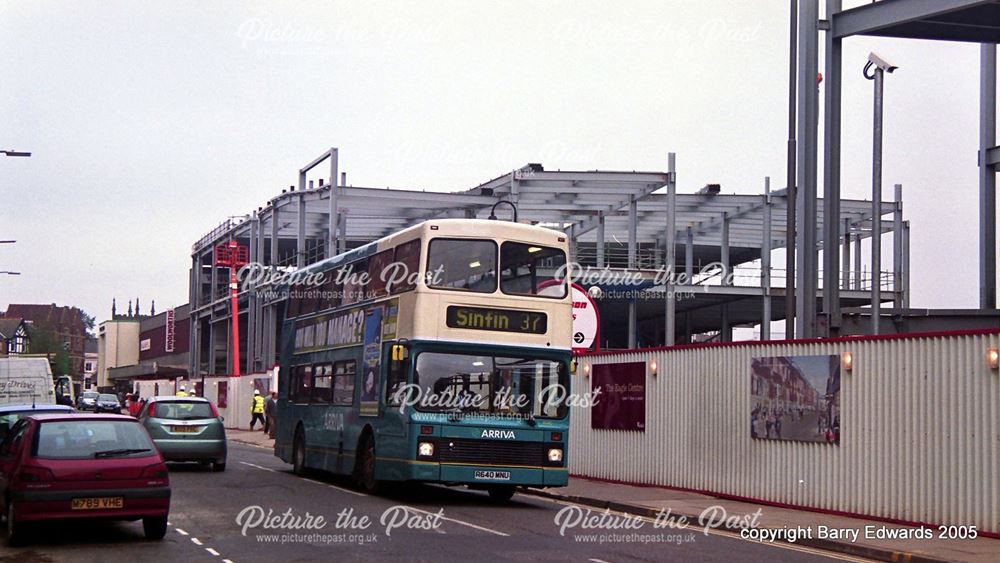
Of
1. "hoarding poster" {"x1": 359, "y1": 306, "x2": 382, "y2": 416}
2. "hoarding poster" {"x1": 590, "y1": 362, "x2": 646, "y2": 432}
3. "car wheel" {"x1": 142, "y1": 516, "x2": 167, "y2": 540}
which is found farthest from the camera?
"hoarding poster" {"x1": 590, "y1": 362, "x2": 646, "y2": 432}

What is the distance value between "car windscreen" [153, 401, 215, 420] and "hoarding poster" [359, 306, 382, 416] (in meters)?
6.89

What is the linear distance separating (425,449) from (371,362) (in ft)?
8.15

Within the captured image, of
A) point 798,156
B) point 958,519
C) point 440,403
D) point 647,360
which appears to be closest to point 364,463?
point 440,403

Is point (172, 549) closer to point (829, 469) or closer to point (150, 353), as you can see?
point (829, 469)

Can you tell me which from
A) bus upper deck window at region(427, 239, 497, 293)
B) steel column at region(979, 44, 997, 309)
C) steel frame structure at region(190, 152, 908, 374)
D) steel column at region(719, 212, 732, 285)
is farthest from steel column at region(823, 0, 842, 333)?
steel column at region(719, 212, 732, 285)

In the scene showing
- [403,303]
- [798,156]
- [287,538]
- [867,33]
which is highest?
[867,33]

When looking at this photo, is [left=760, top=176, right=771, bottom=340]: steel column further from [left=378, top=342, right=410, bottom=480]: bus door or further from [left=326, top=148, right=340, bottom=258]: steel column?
[left=378, top=342, right=410, bottom=480]: bus door

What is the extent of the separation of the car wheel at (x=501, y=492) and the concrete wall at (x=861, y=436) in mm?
3625

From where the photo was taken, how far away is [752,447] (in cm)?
2052

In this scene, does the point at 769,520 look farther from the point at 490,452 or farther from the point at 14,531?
the point at 14,531

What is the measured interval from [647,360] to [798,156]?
606cm

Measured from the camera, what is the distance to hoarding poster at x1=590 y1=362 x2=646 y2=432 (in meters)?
24.4

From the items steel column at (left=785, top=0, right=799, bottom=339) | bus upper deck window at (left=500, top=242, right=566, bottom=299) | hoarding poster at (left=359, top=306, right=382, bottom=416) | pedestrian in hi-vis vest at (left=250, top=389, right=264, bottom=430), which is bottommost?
pedestrian in hi-vis vest at (left=250, top=389, right=264, bottom=430)

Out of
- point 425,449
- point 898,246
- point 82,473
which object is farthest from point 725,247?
point 82,473
